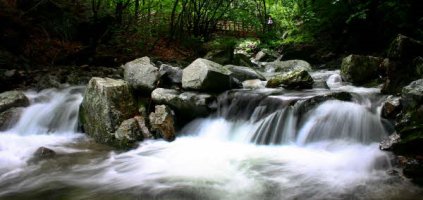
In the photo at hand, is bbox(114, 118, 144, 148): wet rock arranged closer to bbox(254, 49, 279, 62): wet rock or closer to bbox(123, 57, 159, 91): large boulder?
bbox(123, 57, 159, 91): large boulder

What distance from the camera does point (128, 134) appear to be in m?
6.82

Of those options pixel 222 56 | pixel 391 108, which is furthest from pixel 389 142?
pixel 222 56

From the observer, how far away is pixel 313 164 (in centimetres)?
554

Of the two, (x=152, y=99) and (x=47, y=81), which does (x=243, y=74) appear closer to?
(x=152, y=99)

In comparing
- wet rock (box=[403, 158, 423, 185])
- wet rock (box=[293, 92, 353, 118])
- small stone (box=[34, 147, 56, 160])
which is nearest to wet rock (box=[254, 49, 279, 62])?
wet rock (box=[293, 92, 353, 118])

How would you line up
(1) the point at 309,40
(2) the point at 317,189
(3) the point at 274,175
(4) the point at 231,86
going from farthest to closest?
(1) the point at 309,40 < (4) the point at 231,86 < (3) the point at 274,175 < (2) the point at 317,189

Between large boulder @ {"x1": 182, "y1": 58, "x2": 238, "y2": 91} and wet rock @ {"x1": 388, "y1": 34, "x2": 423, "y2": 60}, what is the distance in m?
3.18

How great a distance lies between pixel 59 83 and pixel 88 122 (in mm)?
2984

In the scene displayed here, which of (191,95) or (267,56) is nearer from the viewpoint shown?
(191,95)

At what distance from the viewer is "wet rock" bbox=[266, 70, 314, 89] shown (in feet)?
27.4

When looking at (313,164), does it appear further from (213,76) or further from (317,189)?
(213,76)

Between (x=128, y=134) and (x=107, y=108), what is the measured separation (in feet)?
Answer: 2.11

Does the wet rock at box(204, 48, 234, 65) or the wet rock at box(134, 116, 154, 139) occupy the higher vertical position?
the wet rock at box(204, 48, 234, 65)

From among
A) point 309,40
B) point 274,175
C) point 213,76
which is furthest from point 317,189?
point 309,40
